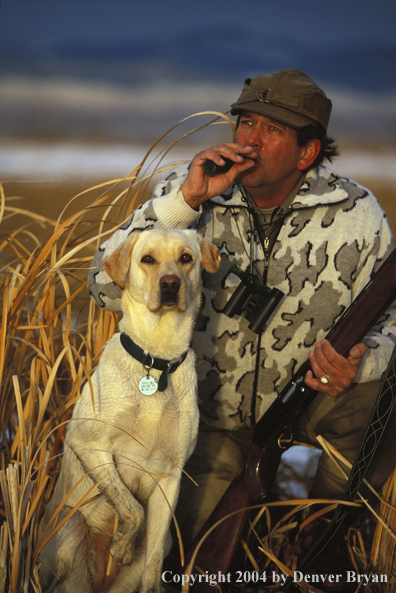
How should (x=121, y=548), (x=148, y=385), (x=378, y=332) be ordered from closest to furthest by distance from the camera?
(x=121, y=548) → (x=148, y=385) → (x=378, y=332)

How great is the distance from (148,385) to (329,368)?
0.72 m

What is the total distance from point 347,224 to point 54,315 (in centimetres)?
140

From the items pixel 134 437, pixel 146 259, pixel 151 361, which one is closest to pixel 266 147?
pixel 146 259

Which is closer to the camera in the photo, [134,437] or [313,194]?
[134,437]

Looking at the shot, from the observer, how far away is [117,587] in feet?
5.75

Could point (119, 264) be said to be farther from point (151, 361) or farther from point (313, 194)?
point (313, 194)

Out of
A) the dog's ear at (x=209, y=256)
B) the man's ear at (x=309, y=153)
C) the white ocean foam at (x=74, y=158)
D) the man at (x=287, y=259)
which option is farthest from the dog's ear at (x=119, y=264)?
the white ocean foam at (x=74, y=158)

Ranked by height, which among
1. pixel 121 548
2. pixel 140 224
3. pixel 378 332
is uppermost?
pixel 140 224

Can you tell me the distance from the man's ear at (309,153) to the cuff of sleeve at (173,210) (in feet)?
2.31

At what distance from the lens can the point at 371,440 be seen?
6.17 ft

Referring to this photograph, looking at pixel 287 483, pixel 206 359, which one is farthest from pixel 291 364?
pixel 287 483

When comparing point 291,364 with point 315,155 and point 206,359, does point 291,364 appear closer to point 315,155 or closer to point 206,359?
point 206,359

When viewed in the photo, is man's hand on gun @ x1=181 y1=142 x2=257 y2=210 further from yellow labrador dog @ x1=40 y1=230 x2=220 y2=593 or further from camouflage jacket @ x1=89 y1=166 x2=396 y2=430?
camouflage jacket @ x1=89 y1=166 x2=396 y2=430

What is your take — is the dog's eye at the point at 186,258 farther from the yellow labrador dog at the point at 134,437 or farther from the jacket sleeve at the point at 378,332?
the jacket sleeve at the point at 378,332
